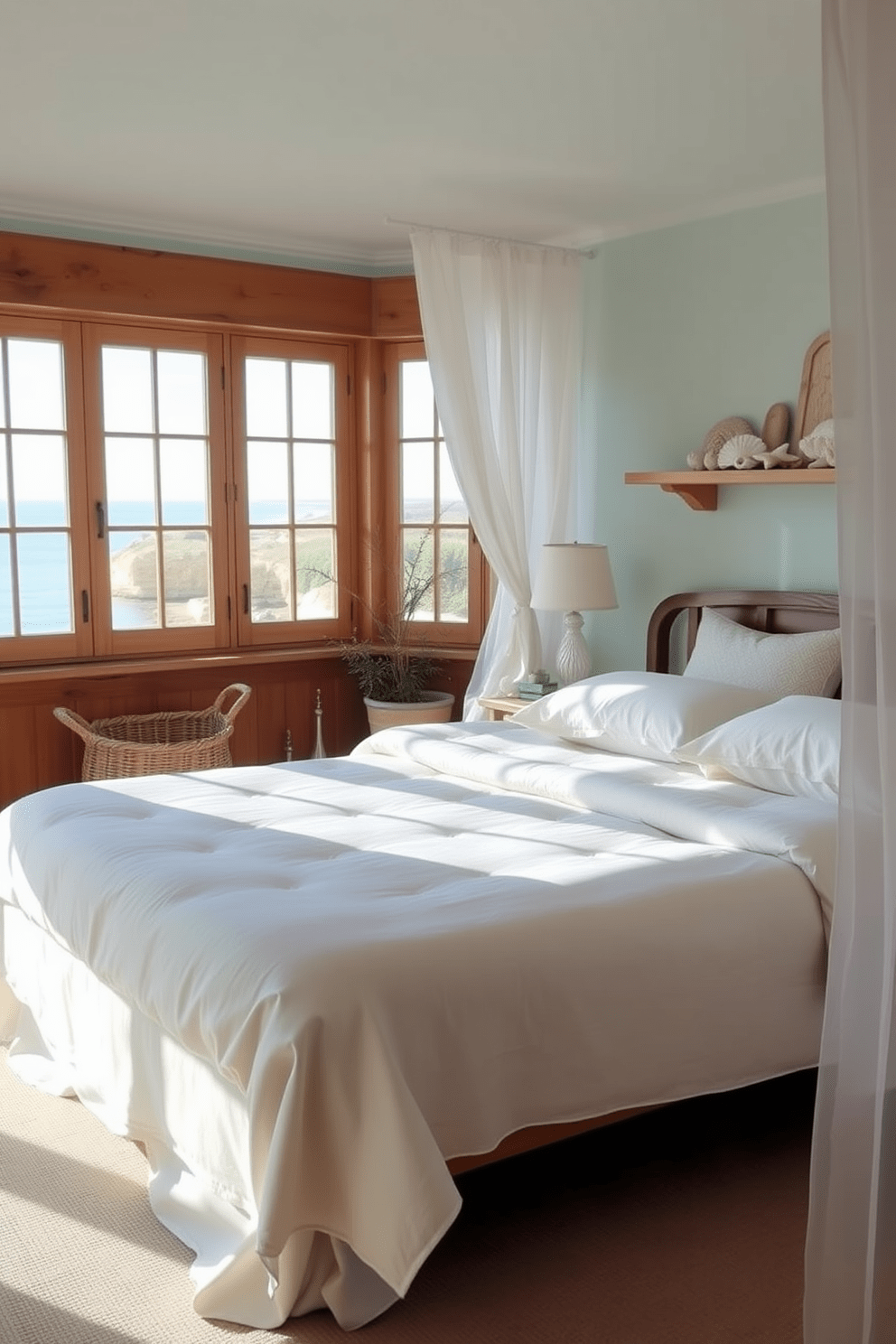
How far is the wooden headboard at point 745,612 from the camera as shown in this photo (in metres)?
4.34

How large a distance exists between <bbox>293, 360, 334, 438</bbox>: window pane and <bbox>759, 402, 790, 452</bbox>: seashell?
211 centimetres

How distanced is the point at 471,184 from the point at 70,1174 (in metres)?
3.32

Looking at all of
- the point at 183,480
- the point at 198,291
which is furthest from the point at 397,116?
the point at 183,480

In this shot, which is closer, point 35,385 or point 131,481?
point 35,385

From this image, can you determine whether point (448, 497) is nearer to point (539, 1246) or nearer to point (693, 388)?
point (693, 388)

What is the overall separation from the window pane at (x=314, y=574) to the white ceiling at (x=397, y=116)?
4.20ft

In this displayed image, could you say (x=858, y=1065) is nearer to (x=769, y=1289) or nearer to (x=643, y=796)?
(x=769, y=1289)

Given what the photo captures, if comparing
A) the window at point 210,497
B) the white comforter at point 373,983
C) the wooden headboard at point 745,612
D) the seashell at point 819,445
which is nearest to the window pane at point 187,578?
the window at point 210,497

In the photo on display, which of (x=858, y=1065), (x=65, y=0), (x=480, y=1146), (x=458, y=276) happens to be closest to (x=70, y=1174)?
(x=480, y=1146)

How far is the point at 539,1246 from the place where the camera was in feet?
8.21

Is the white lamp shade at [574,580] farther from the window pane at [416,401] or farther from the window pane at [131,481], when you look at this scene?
the window pane at [131,481]

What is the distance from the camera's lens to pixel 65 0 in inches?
112

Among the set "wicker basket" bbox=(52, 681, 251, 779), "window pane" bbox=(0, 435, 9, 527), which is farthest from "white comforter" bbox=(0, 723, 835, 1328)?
"window pane" bbox=(0, 435, 9, 527)

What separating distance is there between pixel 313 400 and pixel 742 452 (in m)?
2.11
